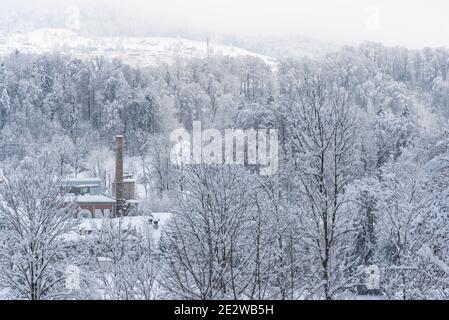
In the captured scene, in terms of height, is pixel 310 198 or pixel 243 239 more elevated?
pixel 310 198

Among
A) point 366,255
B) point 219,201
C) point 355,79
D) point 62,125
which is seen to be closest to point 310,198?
point 219,201

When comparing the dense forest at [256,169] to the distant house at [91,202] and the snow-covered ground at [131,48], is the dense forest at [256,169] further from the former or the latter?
the distant house at [91,202]

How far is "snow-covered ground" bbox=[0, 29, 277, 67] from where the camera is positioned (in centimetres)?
6243

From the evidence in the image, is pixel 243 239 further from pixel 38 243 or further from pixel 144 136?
pixel 144 136

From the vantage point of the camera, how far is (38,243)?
13.1 m

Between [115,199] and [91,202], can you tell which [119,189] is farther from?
[91,202]

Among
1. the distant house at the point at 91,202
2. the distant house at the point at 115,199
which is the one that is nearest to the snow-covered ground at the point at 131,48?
the distant house at the point at 91,202

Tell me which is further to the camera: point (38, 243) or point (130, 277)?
point (38, 243)

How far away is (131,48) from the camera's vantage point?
69.2m

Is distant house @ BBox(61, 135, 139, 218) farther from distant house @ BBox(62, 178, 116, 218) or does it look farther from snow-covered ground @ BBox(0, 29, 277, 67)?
snow-covered ground @ BBox(0, 29, 277, 67)

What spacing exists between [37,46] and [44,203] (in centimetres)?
5225

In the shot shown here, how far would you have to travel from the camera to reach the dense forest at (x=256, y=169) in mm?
8695

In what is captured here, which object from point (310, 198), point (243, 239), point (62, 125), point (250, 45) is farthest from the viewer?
point (62, 125)

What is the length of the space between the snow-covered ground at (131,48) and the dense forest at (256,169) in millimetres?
1704
